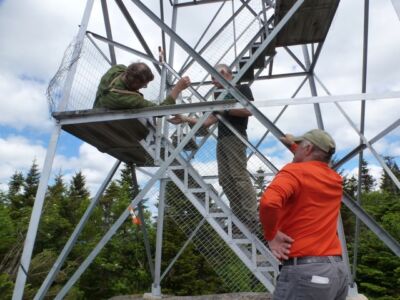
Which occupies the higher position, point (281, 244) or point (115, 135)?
point (115, 135)

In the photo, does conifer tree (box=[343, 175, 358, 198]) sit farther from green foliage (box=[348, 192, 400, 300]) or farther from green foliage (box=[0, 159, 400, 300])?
green foliage (box=[348, 192, 400, 300])

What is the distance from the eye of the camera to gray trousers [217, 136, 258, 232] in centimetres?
446

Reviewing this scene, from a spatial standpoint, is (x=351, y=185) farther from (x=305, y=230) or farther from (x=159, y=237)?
(x=305, y=230)

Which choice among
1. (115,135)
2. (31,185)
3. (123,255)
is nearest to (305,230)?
(115,135)

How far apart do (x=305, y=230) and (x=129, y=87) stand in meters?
3.43

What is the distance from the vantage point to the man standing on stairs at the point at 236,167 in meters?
4.47

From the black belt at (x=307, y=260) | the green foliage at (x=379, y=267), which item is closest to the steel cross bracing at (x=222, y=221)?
the black belt at (x=307, y=260)

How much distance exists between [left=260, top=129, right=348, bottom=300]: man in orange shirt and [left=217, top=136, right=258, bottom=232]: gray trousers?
2.18 meters

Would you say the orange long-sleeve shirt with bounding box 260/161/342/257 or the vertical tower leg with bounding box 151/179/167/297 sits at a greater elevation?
the vertical tower leg with bounding box 151/179/167/297

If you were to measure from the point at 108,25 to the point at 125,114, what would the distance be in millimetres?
1925

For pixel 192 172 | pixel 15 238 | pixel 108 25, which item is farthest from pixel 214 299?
pixel 15 238

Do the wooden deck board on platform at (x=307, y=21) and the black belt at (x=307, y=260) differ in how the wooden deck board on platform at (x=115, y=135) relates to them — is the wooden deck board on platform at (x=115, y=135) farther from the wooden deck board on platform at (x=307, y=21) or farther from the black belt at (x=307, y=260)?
the black belt at (x=307, y=260)

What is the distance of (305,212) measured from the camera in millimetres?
2174

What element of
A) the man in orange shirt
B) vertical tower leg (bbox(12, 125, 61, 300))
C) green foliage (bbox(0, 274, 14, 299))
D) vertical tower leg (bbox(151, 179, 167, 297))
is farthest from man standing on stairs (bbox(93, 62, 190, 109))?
green foliage (bbox(0, 274, 14, 299))
